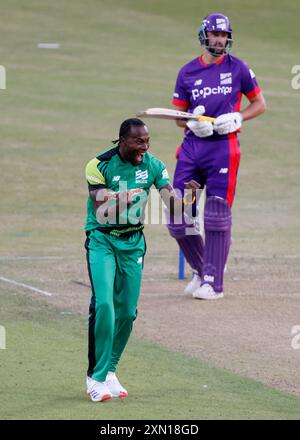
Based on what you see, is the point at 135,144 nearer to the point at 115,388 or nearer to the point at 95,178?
the point at 95,178

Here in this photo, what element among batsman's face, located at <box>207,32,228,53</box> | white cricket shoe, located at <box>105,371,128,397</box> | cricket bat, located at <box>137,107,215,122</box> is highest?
batsman's face, located at <box>207,32,228,53</box>

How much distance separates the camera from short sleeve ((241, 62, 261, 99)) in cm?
1206

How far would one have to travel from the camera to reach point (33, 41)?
29.0m

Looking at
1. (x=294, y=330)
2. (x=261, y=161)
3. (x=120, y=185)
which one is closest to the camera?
(x=120, y=185)

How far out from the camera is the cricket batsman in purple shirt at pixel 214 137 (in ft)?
39.2

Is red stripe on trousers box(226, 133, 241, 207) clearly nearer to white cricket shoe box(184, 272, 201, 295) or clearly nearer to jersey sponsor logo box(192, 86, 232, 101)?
jersey sponsor logo box(192, 86, 232, 101)

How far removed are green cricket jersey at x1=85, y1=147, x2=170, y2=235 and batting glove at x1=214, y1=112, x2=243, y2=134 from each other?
3.31m

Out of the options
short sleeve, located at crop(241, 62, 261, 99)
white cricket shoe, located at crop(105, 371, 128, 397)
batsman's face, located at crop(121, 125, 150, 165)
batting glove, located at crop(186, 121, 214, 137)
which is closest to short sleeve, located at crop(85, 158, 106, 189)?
batsman's face, located at crop(121, 125, 150, 165)

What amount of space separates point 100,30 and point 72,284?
18.8m

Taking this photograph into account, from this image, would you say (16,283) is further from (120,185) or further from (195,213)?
(120,185)

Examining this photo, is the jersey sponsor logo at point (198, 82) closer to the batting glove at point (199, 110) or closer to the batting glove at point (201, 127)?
the batting glove at point (199, 110)

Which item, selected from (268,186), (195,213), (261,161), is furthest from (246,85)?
(261,161)

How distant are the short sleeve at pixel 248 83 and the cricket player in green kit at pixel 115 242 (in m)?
3.63

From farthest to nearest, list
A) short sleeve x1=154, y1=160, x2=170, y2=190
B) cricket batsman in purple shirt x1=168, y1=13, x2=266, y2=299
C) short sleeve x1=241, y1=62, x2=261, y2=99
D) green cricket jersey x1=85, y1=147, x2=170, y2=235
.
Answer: short sleeve x1=241, y1=62, x2=261, y2=99
cricket batsman in purple shirt x1=168, y1=13, x2=266, y2=299
short sleeve x1=154, y1=160, x2=170, y2=190
green cricket jersey x1=85, y1=147, x2=170, y2=235
